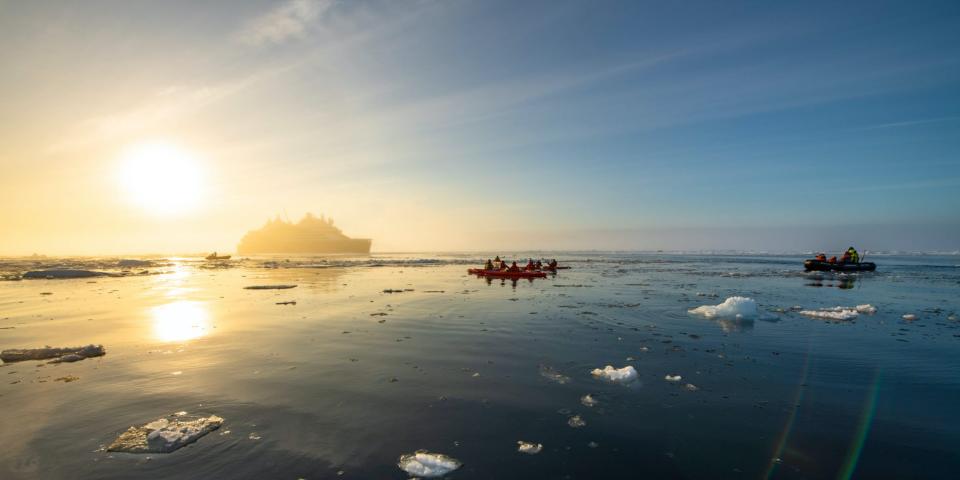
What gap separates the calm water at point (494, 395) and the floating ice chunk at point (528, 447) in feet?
0.35

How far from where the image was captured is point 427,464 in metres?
4.97

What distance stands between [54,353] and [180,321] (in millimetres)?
4557

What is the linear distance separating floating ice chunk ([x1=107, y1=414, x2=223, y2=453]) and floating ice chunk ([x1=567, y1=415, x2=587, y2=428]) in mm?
5106

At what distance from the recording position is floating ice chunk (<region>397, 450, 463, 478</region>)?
4.81 meters

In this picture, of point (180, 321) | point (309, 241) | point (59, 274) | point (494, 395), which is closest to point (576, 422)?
point (494, 395)

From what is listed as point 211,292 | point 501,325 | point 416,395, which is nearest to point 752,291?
point 501,325

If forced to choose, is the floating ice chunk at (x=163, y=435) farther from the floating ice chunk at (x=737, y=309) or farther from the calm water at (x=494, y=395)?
the floating ice chunk at (x=737, y=309)

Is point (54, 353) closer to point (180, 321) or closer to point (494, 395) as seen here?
point (180, 321)

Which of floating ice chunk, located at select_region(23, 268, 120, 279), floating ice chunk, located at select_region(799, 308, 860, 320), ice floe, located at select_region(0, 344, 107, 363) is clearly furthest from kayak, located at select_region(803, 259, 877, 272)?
floating ice chunk, located at select_region(23, 268, 120, 279)

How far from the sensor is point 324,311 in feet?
54.7

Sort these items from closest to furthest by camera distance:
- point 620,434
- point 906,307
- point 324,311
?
point 620,434 → point 324,311 → point 906,307

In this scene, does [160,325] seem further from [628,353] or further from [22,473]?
[628,353]

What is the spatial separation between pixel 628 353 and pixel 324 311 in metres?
11.8

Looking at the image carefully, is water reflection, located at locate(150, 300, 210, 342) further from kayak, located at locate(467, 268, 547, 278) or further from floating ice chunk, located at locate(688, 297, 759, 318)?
kayak, located at locate(467, 268, 547, 278)
